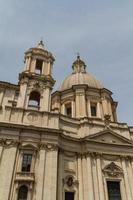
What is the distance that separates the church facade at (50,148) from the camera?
62.8 feet

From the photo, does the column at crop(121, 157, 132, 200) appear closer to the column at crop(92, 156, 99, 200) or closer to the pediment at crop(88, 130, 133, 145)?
the pediment at crop(88, 130, 133, 145)

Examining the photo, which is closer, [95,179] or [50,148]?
[50,148]

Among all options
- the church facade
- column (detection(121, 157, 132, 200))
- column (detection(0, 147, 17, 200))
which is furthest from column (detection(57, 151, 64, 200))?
column (detection(121, 157, 132, 200))

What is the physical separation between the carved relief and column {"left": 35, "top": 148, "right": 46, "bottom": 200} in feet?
22.3

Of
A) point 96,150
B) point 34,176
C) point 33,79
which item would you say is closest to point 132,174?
point 96,150

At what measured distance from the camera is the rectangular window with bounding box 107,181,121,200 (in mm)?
21656

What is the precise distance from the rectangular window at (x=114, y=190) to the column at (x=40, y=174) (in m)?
7.19

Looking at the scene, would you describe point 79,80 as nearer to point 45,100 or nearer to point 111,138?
point 45,100

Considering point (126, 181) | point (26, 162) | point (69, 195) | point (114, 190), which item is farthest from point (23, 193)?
point (126, 181)

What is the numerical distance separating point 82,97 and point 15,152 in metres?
13.5

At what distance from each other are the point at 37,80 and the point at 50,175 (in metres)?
11.3

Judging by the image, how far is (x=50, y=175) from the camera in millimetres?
19609

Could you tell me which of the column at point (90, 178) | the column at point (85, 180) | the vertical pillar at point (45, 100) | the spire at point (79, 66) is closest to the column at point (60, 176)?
the column at point (85, 180)

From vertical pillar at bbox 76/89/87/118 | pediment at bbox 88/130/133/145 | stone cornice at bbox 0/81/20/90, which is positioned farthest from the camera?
vertical pillar at bbox 76/89/87/118
